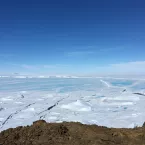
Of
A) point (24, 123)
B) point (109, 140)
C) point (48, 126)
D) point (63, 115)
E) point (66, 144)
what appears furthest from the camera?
point (63, 115)

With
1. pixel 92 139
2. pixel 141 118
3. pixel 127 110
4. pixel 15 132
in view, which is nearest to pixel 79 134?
pixel 92 139

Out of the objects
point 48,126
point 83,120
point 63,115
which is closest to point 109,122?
point 83,120

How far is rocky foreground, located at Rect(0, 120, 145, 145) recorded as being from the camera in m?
4.95

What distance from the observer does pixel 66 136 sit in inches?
204

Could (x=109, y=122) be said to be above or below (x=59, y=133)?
below

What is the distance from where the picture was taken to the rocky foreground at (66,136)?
195 inches

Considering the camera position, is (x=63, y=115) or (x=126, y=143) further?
(x=63, y=115)

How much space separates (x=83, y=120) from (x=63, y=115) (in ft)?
8.14

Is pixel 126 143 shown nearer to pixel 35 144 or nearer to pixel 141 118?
pixel 35 144

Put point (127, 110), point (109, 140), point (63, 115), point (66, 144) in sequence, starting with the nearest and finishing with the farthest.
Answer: point (66, 144) → point (109, 140) → point (63, 115) → point (127, 110)

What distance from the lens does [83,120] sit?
16.6m

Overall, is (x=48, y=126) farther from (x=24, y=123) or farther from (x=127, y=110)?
(x=127, y=110)

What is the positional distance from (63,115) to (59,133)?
523 inches

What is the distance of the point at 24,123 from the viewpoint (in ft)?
52.4
